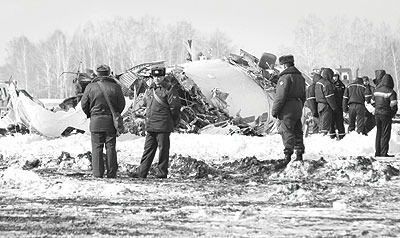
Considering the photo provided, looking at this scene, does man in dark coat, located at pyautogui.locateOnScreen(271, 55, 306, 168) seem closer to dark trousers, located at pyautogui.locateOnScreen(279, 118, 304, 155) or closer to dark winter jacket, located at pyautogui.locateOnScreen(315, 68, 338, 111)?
dark trousers, located at pyautogui.locateOnScreen(279, 118, 304, 155)

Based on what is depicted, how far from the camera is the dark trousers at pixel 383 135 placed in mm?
13672

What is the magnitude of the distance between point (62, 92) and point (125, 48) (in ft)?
26.3

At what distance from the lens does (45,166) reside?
1263 centimetres

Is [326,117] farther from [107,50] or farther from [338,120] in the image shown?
[107,50]

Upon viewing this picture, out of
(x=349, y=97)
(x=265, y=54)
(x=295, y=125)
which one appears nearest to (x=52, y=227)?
(x=295, y=125)

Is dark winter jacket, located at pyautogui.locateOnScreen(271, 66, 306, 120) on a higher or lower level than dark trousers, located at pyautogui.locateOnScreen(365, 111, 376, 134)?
higher

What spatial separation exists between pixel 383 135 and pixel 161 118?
192 inches

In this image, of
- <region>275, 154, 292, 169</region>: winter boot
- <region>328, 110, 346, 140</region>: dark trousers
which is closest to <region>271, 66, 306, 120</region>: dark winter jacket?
<region>275, 154, 292, 169</region>: winter boot

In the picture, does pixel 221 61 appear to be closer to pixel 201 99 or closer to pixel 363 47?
pixel 201 99

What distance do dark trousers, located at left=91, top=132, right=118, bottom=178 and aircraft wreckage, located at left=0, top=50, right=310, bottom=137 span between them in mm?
7776

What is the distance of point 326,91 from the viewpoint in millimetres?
16516

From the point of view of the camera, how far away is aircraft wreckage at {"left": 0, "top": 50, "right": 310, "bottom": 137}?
19047 millimetres

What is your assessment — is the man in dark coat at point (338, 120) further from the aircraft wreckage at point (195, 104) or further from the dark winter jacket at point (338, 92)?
the aircraft wreckage at point (195, 104)

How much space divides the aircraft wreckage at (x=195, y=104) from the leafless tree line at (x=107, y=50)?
178ft
